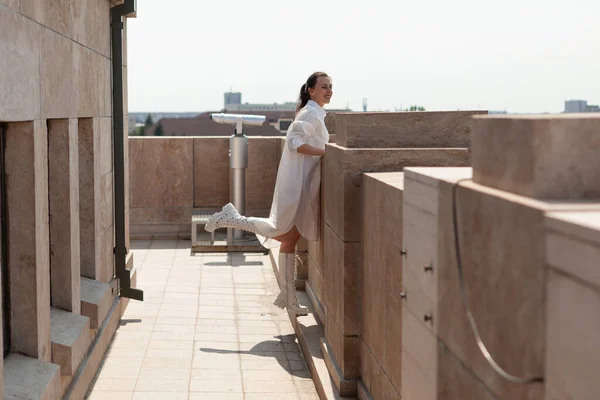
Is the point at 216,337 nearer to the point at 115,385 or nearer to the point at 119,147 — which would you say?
the point at 115,385

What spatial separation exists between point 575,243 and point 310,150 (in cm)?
520

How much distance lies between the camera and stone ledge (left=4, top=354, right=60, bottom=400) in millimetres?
4590

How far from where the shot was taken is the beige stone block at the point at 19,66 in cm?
412

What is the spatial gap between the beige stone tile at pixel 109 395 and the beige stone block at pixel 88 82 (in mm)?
1765

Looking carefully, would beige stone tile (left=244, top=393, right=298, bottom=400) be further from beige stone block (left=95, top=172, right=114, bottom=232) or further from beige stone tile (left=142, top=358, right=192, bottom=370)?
beige stone block (left=95, top=172, right=114, bottom=232)

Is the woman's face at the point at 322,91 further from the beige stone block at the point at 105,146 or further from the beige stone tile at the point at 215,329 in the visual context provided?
the beige stone tile at the point at 215,329

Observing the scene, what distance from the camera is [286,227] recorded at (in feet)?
25.2

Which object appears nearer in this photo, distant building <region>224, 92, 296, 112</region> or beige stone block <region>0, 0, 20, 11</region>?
beige stone block <region>0, 0, 20, 11</region>

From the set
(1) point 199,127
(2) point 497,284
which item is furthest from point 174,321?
(1) point 199,127

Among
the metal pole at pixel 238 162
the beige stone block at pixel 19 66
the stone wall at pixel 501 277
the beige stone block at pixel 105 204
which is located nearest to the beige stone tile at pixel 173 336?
the beige stone block at pixel 105 204

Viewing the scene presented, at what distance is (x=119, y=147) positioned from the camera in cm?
830

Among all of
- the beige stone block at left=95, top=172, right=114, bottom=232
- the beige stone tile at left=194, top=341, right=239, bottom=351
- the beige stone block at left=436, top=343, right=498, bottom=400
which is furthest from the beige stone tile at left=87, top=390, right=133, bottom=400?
the beige stone block at left=436, top=343, right=498, bottom=400

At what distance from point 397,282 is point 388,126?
1.65 m

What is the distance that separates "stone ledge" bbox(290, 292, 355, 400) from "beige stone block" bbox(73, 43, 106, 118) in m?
2.23
